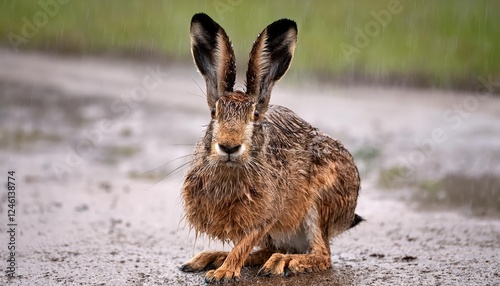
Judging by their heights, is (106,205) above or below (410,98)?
below

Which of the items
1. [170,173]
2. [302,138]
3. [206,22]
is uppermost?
[206,22]

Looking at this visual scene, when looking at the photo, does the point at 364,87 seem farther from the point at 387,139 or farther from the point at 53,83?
the point at 53,83

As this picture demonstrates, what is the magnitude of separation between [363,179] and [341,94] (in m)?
3.75

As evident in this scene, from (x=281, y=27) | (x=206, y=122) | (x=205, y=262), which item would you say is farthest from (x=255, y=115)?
(x=206, y=122)

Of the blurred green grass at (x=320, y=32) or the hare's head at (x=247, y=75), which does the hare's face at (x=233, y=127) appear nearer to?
the hare's head at (x=247, y=75)

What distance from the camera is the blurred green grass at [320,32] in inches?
563

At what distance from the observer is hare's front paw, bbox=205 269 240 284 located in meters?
5.93

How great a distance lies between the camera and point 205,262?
21.0 feet

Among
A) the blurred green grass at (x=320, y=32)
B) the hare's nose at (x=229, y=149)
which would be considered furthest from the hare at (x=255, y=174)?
the blurred green grass at (x=320, y=32)

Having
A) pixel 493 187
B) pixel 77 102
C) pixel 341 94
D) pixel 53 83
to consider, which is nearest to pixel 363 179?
pixel 493 187

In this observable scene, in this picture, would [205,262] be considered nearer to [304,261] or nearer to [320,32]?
[304,261]

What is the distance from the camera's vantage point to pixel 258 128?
5793mm

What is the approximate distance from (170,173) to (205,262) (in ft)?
2.28

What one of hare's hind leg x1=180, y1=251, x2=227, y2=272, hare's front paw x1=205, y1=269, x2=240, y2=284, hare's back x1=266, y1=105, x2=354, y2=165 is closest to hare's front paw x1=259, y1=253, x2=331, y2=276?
hare's front paw x1=205, y1=269, x2=240, y2=284
